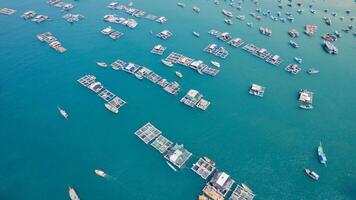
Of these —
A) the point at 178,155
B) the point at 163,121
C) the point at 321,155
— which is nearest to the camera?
the point at 178,155

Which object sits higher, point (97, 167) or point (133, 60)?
point (133, 60)

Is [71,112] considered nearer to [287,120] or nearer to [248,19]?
[287,120]

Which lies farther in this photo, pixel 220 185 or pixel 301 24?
pixel 301 24

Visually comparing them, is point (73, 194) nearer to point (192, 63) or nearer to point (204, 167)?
point (204, 167)

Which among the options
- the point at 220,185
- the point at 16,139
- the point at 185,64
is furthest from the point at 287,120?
the point at 16,139

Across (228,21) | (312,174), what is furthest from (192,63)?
(312,174)

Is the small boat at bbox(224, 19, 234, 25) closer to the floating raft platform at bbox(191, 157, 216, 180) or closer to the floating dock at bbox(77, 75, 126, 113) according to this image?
the floating dock at bbox(77, 75, 126, 113)

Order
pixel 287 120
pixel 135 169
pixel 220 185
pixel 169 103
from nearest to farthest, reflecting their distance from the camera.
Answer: pixel 220 185 < pixel 135 169 < pixel 287 120 < pixel 169 103
